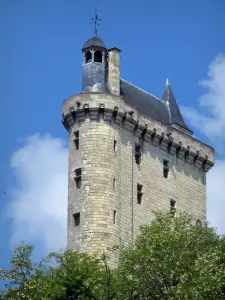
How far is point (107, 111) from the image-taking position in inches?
4272

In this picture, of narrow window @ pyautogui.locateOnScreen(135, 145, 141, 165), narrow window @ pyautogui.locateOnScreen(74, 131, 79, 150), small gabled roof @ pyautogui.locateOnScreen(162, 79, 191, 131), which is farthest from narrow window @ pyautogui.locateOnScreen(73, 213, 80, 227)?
small gabled roof @ pyautogui.locateOnScreen(162, 79, 191, 131)

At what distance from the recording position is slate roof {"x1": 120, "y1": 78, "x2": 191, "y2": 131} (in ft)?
379

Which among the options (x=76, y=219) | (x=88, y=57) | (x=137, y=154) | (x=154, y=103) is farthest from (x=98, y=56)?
(x=76, y=219)

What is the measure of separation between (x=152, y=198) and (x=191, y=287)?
30.0m

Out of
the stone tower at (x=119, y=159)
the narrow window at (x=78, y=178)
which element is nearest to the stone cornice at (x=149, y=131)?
the stone tower at (x=119, y=159)

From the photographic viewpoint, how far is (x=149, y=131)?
114 m

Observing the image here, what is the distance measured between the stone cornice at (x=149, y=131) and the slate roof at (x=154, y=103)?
6.16 feet

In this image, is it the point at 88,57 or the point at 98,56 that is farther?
the point at 88,57

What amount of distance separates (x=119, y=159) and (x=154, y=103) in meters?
13.0

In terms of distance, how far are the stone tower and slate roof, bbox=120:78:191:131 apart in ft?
0.44

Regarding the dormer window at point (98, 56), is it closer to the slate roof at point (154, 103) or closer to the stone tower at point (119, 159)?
the stone tower at point (119, 159)

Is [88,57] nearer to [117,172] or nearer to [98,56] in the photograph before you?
[98,56]

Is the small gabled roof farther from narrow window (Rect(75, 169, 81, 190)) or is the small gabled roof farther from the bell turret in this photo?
narrow window (Rect(75, 169, 81, 190))

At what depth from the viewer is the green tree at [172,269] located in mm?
82750
